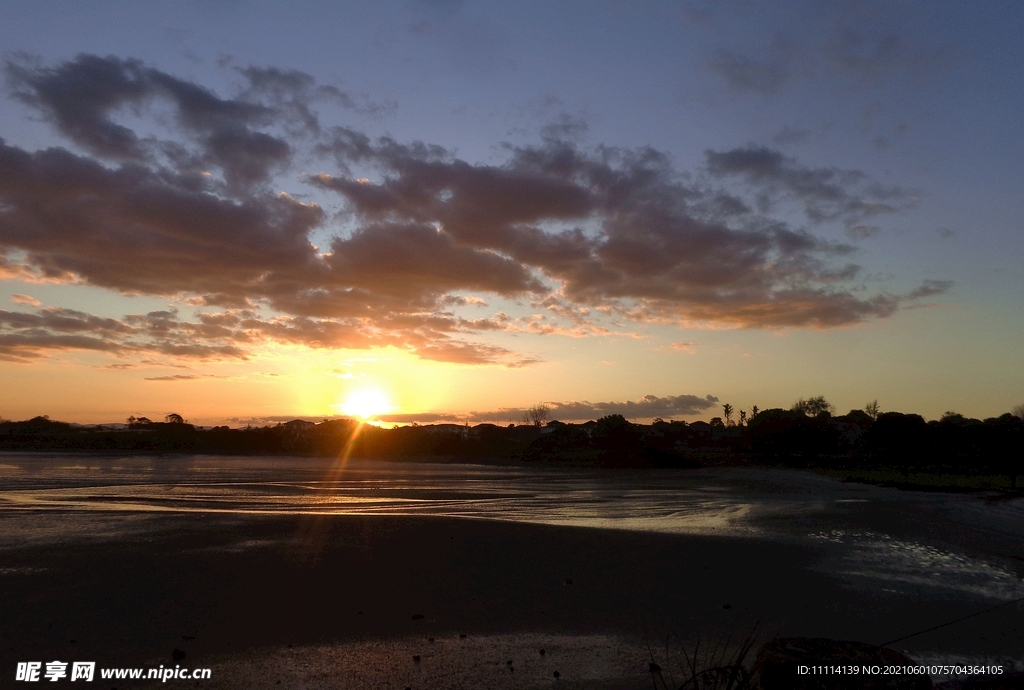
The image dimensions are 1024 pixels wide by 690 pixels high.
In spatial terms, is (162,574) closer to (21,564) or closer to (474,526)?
(21,564)

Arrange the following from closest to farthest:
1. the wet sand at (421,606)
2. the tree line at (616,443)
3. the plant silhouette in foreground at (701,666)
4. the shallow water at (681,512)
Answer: the plant silhouette in foreground at (701,666)
the wet sand at (421,606)
the shallow water at (681,512)
the tree line at (616,443)

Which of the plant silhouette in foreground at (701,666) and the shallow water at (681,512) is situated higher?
the plant silhouette in foreground at (701,666)

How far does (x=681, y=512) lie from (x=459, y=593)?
14287 mm

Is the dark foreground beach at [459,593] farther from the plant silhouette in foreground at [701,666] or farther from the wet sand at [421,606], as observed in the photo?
the plant silhouette in foreground at [701,666]

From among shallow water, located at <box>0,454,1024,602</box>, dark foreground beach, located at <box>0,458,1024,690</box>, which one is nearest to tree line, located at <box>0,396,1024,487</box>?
shallow water, located at <box>0,454,1024,602</box>

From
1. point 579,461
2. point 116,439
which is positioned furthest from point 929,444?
point 116,439

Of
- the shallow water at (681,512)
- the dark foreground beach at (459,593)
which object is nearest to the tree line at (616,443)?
the shallow water at (681,512)

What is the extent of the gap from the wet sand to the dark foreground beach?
0.04 m

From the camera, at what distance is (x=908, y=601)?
34.0 feet

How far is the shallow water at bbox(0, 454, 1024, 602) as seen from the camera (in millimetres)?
13414

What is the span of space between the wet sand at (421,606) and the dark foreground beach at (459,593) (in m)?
0.04

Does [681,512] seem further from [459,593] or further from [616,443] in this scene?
[616,443]

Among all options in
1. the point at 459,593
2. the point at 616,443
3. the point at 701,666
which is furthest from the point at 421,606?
the point at 616,443

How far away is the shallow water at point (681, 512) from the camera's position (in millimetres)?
13414
